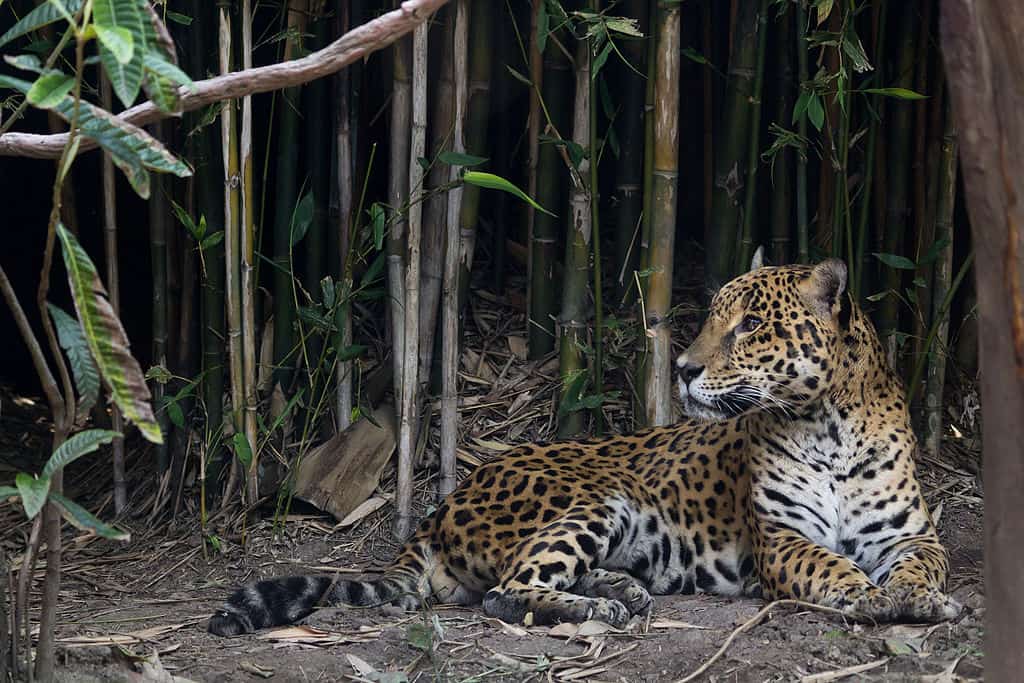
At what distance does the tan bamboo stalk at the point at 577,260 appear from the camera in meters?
5.85

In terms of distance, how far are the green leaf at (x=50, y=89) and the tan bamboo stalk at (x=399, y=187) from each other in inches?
123

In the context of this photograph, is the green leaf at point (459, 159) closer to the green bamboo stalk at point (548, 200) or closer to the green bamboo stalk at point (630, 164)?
the green bamboo stalk at point (548, 200)

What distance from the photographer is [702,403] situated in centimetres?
522

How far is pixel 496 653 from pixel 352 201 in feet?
8.30

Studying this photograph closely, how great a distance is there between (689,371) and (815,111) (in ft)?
3.85

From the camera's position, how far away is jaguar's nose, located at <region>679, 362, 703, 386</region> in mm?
5238

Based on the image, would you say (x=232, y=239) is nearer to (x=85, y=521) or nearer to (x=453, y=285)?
(x=453, y=285)

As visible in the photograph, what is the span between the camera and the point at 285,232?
20.1ft

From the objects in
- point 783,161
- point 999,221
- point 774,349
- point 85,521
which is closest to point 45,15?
point 85,521

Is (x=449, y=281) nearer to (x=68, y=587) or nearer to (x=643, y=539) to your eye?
(x=643, y=539)

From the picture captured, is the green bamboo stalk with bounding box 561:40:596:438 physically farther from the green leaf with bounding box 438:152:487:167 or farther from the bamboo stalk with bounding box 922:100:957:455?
the bamboo stalk with bounding box 922:100:957:455

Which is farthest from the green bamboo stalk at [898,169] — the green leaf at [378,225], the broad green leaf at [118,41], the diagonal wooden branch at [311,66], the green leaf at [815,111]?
the broad green leaf at [118,41]

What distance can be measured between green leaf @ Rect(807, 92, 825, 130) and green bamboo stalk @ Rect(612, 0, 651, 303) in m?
1.02

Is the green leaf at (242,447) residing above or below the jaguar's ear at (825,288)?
below
